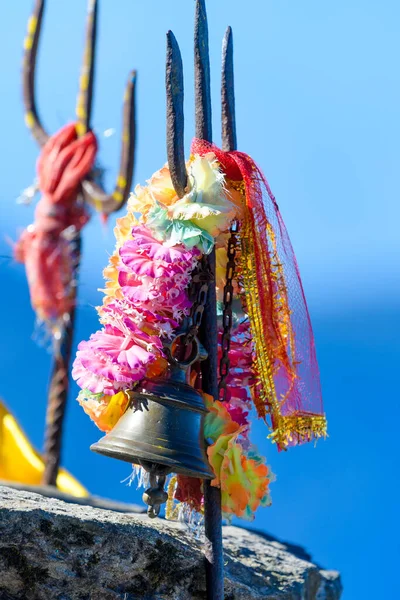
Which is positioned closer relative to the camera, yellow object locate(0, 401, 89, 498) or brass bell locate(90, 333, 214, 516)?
brass bell locate(90, 333, 214, 516)

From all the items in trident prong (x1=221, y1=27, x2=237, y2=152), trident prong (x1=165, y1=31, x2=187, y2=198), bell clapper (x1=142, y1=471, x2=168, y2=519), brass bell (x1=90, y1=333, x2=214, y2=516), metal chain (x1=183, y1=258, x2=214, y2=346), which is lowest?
bell clapper (x1=142, y1=471, x2=168, y2=519)

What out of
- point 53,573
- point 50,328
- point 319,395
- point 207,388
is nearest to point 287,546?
point 319,395

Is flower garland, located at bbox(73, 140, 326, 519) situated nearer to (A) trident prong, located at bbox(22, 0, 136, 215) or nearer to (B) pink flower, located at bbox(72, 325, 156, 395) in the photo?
(B) pink flower, located at bbox(72, 325, 156, 395)

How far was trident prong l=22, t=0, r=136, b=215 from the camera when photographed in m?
4.07

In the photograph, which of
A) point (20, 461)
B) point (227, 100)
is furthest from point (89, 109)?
point (227, 100)

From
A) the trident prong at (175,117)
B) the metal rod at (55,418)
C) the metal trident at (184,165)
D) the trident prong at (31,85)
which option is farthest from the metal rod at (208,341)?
the trident prong at (31,85)

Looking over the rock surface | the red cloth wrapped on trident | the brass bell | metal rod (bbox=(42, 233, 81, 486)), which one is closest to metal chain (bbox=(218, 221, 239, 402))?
the brass bell

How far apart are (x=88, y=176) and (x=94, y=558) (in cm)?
283

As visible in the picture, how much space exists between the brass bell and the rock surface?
102 mm

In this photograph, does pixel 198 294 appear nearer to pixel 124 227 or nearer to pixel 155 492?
pixel 124 227

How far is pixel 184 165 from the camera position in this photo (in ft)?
5.47

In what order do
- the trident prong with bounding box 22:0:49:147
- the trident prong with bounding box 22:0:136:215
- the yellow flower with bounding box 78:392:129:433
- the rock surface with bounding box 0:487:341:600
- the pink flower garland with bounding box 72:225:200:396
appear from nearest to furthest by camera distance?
the rock surface with bounding box 0:487:341:600 → the pink flower garland with bounding box 72:225:200:396 → the yellow flower with bounding box 78:392:129:433 → the trident prong with bounding box 22:0:136:215 → the trident prong with bounding box 22:0:49:147

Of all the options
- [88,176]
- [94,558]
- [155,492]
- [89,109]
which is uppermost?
[89,109]

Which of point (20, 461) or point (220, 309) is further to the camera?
point (20, 461)
